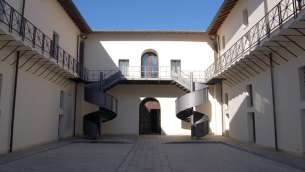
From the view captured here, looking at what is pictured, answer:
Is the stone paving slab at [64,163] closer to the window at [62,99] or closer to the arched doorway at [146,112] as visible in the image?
the window at [62,99]

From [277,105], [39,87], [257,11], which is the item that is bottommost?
[277,105]

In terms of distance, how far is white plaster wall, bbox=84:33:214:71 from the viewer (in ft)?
59.8

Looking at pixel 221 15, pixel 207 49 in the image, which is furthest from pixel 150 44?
pixel 221 15

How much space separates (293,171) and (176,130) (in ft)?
37.3

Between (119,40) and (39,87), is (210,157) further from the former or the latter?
(119,40)

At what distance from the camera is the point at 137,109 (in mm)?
17953

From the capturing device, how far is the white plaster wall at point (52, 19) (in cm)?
1120

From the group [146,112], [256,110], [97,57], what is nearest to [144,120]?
[146,112]

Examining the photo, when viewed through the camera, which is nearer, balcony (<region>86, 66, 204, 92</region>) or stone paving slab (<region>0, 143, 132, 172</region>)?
stone paving slab (<region>0, 143, 132, 172</region>)

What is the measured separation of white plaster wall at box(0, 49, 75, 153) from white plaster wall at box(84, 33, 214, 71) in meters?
4.01

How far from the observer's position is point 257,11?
11.7 meters

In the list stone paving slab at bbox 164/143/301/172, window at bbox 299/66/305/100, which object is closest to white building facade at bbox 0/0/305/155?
window at bbox 299/66/305/100

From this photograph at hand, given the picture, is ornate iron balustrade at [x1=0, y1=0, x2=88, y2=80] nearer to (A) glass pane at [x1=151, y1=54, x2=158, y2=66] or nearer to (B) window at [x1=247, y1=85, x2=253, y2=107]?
(A) glass pane at [x1=151, y1=54, x2=158, y2=66]

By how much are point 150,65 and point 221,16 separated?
5752mm
